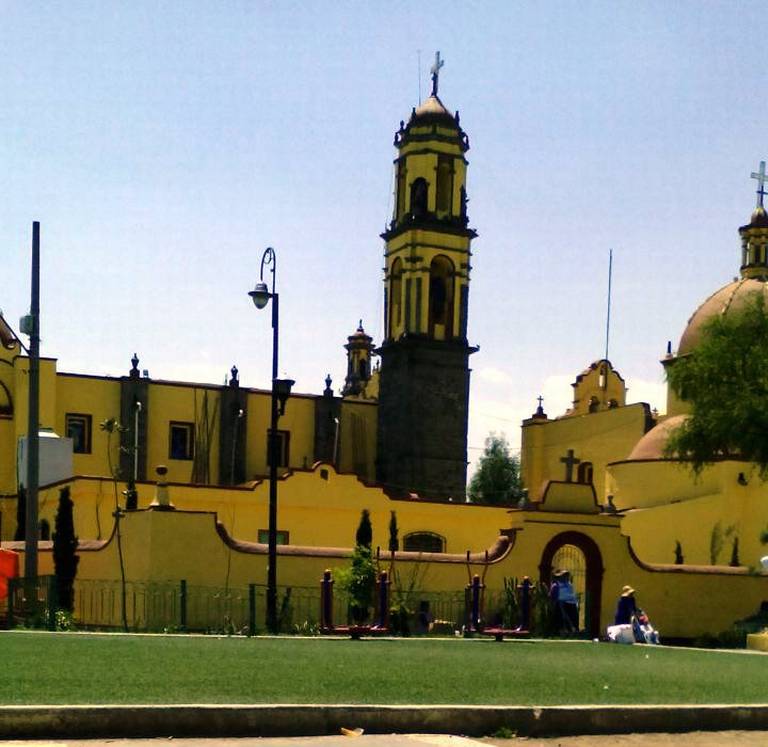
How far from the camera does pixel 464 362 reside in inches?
2264

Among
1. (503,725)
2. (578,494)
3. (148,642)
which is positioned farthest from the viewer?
(578,494)

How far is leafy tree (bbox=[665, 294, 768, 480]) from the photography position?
34.9 m

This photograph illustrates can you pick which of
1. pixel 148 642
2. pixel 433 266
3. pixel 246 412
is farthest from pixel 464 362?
pixel 148 642

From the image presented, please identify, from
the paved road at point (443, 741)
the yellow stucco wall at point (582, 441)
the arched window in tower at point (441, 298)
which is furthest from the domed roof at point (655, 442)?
the paved road at point (443, 741)

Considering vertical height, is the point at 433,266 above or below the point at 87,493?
above

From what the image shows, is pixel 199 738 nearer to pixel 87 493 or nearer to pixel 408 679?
pixel 408 679

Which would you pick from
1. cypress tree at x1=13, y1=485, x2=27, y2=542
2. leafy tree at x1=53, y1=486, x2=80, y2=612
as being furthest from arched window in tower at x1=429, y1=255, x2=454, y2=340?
leafy tree at x1=53, y1=486, x2=80, y2=612

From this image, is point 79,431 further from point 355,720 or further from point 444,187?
point 355,720

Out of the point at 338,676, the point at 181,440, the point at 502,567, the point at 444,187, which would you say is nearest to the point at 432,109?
the point at 444,187

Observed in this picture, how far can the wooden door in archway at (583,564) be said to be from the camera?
104 feet

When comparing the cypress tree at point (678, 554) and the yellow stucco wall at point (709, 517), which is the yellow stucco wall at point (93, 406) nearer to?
the yellow stucco wall at point (709, 517)

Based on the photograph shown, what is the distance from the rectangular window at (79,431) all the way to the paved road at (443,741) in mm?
46740

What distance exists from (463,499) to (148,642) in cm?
3910

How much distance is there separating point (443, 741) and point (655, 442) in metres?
38.1
